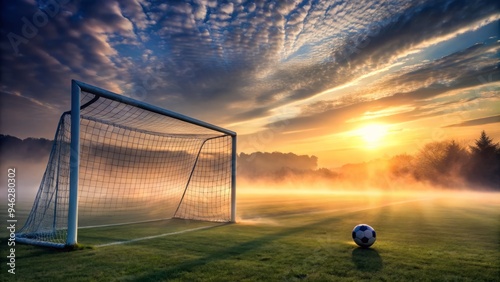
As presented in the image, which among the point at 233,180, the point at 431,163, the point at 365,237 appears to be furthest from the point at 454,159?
the point at 365,237

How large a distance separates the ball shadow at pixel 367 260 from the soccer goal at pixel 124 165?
566cm

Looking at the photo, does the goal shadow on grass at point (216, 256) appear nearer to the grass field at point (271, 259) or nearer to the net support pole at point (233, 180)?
the grass field at point (271, 259)

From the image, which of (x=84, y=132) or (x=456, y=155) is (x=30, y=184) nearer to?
(x=84, y=132)

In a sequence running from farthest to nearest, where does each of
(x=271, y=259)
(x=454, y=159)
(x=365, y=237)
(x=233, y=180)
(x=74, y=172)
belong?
(x=454, y=159) < (x=233, y=180) < (x=74, y=172) < (x=365, y=237) < (x=271, y=259)

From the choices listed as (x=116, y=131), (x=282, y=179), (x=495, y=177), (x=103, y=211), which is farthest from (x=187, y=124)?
(x=282, y=179)

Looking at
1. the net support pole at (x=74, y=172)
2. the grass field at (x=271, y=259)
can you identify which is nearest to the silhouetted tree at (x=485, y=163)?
the grass field at (x=271, y=259)

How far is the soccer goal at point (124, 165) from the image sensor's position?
7.02 m

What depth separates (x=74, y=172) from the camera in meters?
6.18

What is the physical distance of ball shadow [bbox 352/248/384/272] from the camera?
14.9 ft

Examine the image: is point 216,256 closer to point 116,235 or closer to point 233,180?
point 116,235

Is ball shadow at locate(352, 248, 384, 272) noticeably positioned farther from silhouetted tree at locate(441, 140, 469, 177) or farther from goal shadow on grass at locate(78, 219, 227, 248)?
silhouetted tree at locate(441, 140, 469, 177)

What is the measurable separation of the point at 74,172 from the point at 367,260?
6035mm

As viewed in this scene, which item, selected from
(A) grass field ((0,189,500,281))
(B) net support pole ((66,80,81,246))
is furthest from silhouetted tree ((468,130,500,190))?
(B) net support pole ((66,80,81,246))

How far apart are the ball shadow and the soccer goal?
5.66 meters
